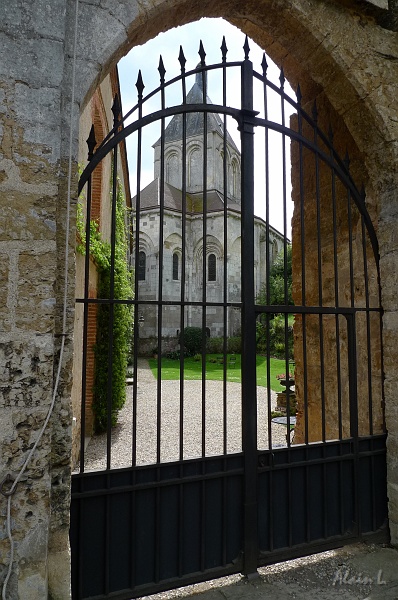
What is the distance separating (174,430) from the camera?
8.73 metres

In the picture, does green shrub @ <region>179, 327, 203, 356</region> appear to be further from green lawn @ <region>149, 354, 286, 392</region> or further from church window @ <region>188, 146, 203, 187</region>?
church window @ <region>188, 146, 203, 187</region>

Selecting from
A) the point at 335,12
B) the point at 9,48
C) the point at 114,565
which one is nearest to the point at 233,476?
the point at 114,565

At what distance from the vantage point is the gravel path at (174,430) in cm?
687

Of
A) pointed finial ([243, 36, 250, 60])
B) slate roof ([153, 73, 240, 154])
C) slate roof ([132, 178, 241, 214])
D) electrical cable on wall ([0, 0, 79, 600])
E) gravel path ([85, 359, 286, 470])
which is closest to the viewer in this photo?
electrical cable on wall ([0, 0, 79, 600])

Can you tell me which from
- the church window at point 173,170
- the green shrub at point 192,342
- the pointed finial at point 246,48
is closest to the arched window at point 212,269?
the green shrub at point 192,342

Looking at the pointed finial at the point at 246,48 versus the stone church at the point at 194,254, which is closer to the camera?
the pointed finial at the point at 246,48

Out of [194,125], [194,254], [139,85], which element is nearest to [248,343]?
[139,85]

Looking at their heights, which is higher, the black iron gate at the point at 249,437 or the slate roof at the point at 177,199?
the slate roof at the point at 177,199

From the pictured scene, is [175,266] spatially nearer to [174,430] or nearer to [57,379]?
[174,430]

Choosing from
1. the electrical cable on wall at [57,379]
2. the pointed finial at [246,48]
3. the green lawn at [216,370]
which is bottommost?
the green lawn at [216,370]

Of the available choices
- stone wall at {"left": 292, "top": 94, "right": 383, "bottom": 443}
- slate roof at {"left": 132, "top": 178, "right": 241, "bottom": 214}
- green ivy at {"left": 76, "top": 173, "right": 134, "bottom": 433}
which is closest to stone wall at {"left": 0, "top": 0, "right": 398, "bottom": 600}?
stone wall at {"left": 292, "top": 94, "right": 383, "bottom": 443}

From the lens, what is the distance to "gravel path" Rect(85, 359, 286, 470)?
6871 millimetres

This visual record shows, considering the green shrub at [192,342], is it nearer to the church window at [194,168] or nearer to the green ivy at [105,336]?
the church window at [194,168]

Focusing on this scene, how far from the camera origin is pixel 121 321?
8.52 m
